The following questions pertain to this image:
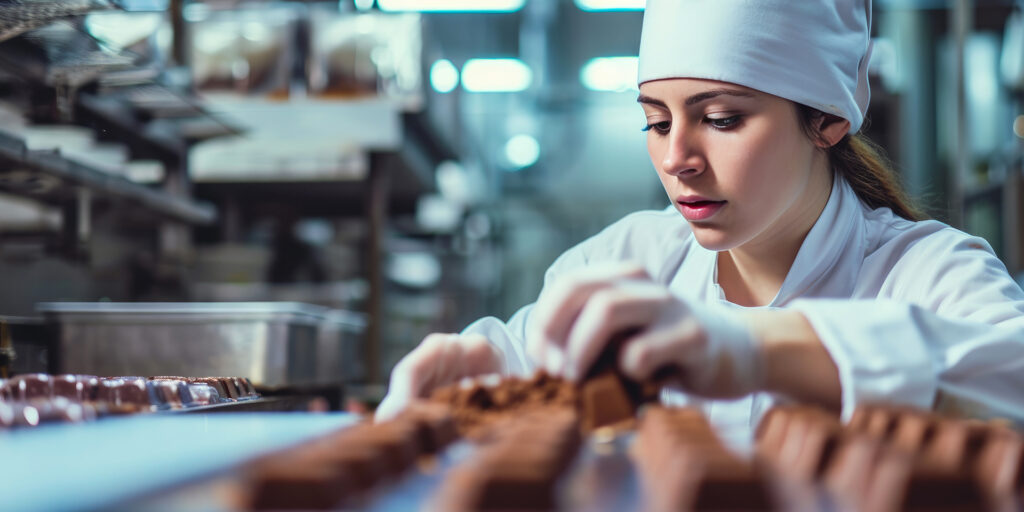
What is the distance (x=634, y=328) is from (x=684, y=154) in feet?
1.72

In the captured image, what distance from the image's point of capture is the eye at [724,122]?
112 centimetres

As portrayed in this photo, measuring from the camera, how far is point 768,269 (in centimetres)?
138

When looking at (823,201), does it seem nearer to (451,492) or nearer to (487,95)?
(451,492)

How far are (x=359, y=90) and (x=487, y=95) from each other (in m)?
5.60

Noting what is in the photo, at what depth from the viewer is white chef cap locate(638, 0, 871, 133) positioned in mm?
1134

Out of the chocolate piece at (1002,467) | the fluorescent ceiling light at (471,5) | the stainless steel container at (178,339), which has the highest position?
the fluorescent ceiling light at (471,5)

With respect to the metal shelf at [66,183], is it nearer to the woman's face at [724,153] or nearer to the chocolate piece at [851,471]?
the woman's face at [724,153]

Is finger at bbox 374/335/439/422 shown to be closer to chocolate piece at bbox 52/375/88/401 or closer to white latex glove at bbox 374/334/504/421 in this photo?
white latex glove at bbox 374/334/504/421

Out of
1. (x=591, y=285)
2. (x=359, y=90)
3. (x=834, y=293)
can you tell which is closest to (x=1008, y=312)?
(x=834, y=293)

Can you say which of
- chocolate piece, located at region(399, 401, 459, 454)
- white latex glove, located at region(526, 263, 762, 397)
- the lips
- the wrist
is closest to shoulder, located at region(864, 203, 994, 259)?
the lips

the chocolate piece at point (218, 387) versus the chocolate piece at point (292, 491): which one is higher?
the chocolate piece at point (292, 491)

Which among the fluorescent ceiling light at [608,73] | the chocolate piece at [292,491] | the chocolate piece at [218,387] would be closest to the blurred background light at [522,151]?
the fluorescent ceiling light at [608,73]

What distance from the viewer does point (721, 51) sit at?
3.72 feet

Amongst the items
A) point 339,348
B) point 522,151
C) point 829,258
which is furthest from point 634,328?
point 522,151
